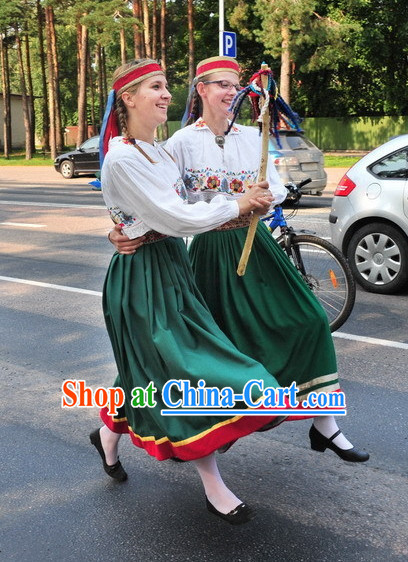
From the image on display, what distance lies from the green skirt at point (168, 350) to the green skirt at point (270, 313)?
1.04 ft

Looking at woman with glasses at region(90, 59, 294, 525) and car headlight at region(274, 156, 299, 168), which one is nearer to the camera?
woman with glasses at region(90, 59, 294, 525)

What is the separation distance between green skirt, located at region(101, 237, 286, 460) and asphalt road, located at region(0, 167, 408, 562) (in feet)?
1.27

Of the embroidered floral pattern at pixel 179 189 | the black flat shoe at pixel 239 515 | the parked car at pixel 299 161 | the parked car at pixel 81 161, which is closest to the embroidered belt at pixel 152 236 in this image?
the embroidered floral pattern at pixel 179 189

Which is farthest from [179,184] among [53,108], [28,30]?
[28,30]

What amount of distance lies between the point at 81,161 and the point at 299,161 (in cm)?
1262

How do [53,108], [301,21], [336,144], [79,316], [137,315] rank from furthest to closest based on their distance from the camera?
[336,144] → [53,108] → [301,21] → [79,316] → [137,315]

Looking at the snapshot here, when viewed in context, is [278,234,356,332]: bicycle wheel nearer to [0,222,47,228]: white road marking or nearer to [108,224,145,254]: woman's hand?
[108,224,145,254]: woman's hand

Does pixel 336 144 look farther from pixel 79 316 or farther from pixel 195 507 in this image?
pixel 195 507

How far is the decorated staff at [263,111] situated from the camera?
336cm

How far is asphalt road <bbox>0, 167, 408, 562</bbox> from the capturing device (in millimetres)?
3033

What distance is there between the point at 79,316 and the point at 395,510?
4.09 m

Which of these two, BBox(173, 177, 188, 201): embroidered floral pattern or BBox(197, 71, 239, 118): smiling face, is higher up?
BBox(197, 71, 239, 118): smiling face

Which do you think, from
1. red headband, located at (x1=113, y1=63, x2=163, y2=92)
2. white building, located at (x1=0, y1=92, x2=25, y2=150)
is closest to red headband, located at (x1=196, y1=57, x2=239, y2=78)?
red headband, located at (x1=113, y1=63, x2=163, y2=92)

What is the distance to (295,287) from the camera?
3562 millimetres
